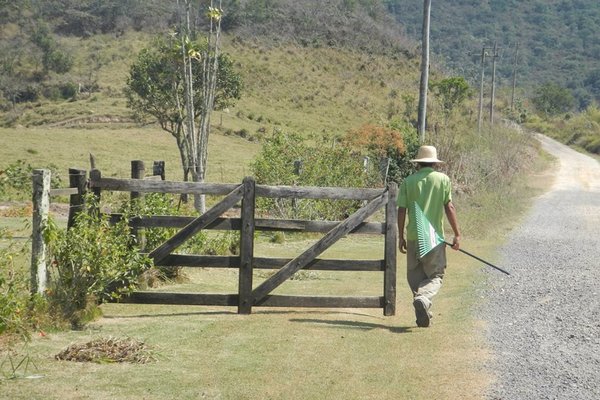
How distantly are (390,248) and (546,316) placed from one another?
1.87 m

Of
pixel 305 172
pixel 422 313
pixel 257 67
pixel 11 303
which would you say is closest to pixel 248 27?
pixel 257 67

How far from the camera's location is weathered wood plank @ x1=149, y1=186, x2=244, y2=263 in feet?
30.6

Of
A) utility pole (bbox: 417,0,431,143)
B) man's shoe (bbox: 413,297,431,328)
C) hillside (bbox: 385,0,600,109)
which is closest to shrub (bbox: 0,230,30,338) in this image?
man's shoe (bbox: 413,297,431,328)

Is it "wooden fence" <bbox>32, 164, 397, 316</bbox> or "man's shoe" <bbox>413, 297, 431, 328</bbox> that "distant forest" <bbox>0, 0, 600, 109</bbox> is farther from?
"man's shoe" <bbox>413, 297, 431, 328</bbox>

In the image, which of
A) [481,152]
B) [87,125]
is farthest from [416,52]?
[481,152]

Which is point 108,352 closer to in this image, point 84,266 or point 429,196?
point 84,266

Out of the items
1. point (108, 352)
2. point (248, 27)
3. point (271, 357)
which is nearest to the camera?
point (108, 352)

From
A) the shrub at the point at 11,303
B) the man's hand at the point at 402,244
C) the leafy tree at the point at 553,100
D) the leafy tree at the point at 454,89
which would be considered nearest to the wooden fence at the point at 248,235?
the man's hand at the point at 402,244

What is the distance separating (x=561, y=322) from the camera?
930 cm

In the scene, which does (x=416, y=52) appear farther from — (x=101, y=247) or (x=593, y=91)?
(x=101, y=247)

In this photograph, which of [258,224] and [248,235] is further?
[258,224]

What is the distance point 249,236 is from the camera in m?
9.55

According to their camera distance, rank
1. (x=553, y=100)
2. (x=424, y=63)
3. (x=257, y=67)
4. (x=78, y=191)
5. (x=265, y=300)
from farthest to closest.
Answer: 1. (x=553, y=100)
2. (x=257, y=67)
3. (x=424, y=63)
4. (x=265, y=300)
5. (x=78, y=191)

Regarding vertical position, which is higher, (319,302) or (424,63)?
(424,63)
